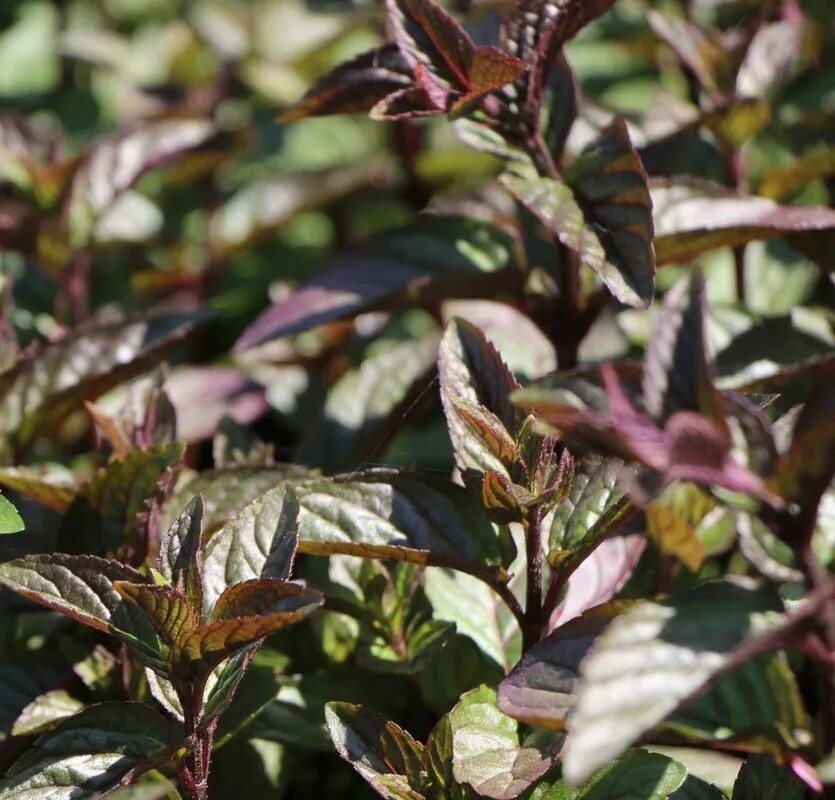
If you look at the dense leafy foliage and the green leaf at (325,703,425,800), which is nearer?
the dense leafy foliage

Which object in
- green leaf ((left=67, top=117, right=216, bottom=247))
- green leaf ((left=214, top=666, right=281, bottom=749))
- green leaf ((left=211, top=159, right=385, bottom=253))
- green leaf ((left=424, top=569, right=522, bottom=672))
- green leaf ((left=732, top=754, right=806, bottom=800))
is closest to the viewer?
green leaf ((left=732, top=754, right=806, bottom=800))

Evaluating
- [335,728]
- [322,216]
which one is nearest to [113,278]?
[322,216]

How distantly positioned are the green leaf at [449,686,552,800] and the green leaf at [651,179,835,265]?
0.53m

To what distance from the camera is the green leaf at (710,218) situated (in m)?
1.27

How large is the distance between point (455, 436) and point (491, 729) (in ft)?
0.86

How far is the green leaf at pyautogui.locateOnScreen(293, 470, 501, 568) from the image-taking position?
1.03m

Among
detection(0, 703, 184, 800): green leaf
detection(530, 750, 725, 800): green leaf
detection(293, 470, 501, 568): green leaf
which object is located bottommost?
detection(530, 750, 725, 800): green leaf

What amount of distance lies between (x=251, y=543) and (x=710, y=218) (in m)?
0.62

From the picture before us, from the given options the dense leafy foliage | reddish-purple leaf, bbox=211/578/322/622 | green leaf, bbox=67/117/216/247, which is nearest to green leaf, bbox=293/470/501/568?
A: the dense leafy foliage

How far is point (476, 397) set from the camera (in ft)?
3.55

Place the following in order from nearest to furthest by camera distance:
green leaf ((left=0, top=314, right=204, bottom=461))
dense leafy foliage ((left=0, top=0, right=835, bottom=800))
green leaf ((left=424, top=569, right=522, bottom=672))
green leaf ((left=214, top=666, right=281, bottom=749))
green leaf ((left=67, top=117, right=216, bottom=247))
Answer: dense leafy foliage ((left=0, top=0, right=835, bottom=800)), green leaf ((left=214, top=666, right=281, bottom=749)), green leaf ((left=424, top=569, right=522, bottom=672)), green leaf ((left=0, top=314, right=204, bottom=461)), green leaf ((left=67, top=117, right=216, bottom=247))

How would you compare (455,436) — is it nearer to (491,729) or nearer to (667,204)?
(491,729)

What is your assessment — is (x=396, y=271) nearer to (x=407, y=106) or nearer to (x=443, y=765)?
(x=407, y=106)

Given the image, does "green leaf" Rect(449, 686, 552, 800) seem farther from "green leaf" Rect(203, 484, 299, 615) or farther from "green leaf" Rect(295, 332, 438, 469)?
"green leaf" Rect(295, 332, 438, 469)
